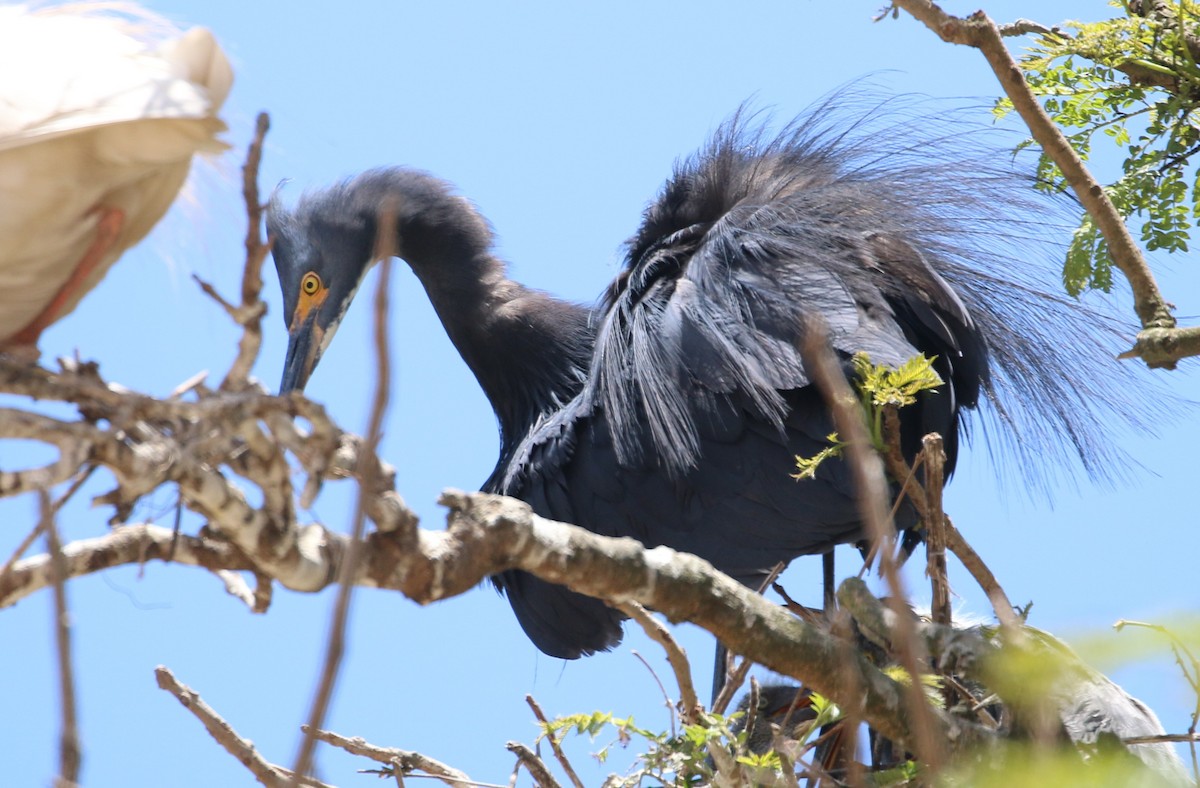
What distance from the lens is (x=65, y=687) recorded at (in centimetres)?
52

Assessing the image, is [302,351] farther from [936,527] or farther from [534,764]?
[936,527]

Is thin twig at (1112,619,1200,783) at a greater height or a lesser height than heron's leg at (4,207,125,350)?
lesser

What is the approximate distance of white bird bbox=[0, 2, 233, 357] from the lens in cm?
110

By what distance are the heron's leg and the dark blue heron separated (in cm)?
148

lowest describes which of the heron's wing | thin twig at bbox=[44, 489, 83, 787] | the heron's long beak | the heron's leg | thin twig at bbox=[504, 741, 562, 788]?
thin twig at bbox=[44, 489, 83, 787]

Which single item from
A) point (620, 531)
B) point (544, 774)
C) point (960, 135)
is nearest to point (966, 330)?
point (960, 135)

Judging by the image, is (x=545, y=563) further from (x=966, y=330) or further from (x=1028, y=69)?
(x=966, y=330)

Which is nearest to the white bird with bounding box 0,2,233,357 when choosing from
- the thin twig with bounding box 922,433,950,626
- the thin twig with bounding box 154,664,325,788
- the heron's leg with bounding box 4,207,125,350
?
the heron's leg with bounding box 4,207,125,350

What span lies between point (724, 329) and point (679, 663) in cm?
115

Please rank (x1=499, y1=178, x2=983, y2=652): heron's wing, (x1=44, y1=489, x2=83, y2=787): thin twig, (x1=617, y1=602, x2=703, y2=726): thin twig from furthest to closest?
1. (x1=499, y1=178, x2=983, y2=652): heron's wing
2. (x1=617, y1=602, x2=703, y2=726): thin twig
3. (x1=44, y1=489, x2=83, y2=787): thin twig

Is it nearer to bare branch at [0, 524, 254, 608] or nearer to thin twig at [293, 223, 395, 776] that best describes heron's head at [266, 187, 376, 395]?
bare branch at [0, 524, 254, 608]

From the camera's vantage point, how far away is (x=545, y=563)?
3.77ft

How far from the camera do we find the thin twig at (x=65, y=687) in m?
0.53

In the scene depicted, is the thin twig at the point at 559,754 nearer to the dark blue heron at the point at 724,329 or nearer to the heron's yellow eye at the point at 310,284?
the dark blue heron at the point at 724,329
